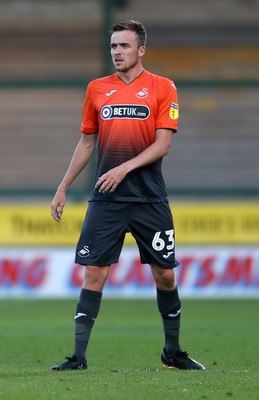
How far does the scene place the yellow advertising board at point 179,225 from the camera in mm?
16188

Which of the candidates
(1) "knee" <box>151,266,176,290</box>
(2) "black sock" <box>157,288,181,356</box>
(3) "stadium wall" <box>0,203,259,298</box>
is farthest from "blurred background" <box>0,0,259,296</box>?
(1) "knee" <box>151,266,176,290</box>

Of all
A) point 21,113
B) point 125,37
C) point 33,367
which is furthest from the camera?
point 21,113

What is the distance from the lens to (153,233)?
7.04 m

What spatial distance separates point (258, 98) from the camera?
65.4 ft

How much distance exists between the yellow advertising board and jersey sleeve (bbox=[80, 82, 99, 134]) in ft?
29.4

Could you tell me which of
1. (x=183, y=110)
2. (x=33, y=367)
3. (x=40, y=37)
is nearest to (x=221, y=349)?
(x=33, y=367)

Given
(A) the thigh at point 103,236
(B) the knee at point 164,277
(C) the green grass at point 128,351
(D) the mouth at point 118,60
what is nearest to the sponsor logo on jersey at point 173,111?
(D) the mouth at point 118,60

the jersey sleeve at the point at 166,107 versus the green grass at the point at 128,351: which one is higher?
the jersey sleeve at the point at 166,107

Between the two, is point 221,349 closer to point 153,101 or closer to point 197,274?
point 153,101

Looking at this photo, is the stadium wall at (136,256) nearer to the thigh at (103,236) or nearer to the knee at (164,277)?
the knee at (164,277)

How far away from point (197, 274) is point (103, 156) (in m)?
8.74

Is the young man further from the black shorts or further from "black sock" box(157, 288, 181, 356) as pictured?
"black sock" box(157, 288, 181, 356)

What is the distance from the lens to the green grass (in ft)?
19.5

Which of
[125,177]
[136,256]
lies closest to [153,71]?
[136,256]
